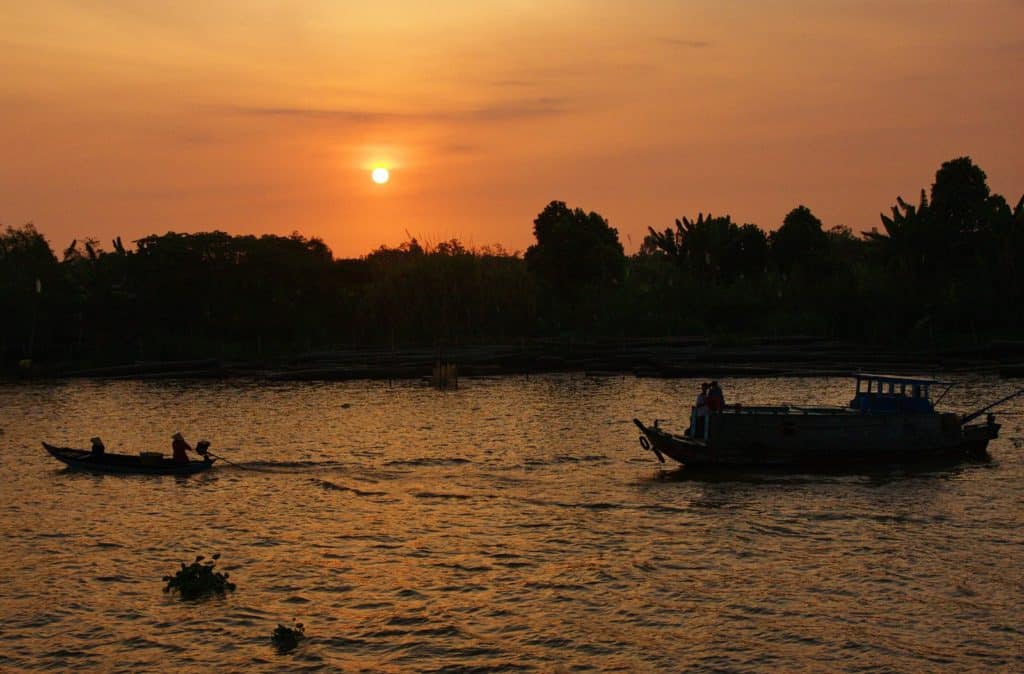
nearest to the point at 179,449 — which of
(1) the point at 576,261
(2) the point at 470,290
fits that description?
(2) the point at 470,290

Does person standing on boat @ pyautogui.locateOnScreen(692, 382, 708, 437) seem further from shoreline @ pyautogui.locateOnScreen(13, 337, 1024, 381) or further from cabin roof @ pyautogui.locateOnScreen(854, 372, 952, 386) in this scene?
shoreline @ pyautogui.locateOnScreen(13, 337, 1024, 381)

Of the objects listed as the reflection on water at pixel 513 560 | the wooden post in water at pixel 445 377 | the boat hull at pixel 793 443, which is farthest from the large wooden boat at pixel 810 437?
the wooden post in water at pixel 445 377

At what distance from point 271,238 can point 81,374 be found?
2390cm

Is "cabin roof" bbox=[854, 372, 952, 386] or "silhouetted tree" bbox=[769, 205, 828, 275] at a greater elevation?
"silhouetted tree" bbox=[769, 205, 828, 275]

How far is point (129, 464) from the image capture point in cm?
3359

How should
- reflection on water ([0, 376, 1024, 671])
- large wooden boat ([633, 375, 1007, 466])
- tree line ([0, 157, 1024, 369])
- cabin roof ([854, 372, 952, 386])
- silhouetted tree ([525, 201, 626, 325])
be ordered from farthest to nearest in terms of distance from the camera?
silhouetted tree ([525, 201, 626, 325]), tree line ([0, 157, 1024, 369]), cabin roof ([854, 372, 952, 386]), large wooden boat ([633, 375, 1007, 466]), reflection on water ([0, 376, 1024, 671])

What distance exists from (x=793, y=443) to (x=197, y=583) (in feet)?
62.6

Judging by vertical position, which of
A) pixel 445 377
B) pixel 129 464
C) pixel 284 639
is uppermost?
pixel 445 377

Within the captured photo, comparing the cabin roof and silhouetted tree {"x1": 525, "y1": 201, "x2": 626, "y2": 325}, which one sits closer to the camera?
the cabin roof

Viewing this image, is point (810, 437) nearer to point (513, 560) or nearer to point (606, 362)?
point (513, 560)

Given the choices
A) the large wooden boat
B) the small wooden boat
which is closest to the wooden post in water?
the small wooden boat

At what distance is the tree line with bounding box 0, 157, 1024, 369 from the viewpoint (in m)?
73.3

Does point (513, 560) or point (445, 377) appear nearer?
point (513, 560)

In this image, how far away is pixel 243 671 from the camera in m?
16.7
